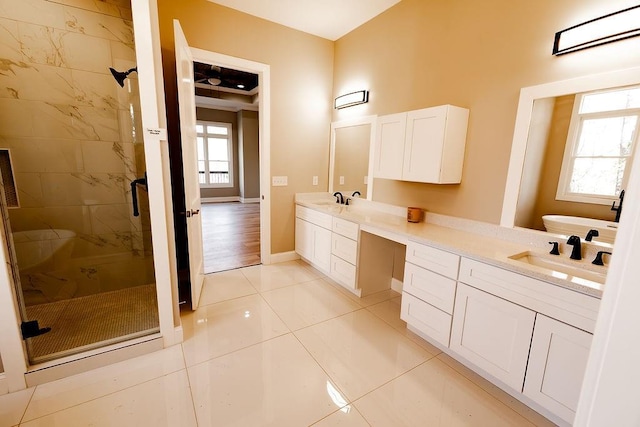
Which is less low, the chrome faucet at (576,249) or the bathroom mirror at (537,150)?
the bathroom mirror at (537,150)

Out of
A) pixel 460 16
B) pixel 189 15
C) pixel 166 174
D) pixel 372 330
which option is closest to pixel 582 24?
pixel 460 16

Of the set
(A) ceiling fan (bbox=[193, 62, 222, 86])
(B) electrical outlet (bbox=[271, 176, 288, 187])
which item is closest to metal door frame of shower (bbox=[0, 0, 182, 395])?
(B) electrical outlet (bbox=[271, 176, 288, 187])

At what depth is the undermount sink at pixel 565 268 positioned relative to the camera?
1515 mm

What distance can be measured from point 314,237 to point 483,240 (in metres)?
1.81

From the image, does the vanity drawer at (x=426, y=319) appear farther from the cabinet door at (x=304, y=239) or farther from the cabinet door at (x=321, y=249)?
the cabinet door at (x=304, y=239)

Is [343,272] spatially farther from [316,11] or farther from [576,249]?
[316,11]

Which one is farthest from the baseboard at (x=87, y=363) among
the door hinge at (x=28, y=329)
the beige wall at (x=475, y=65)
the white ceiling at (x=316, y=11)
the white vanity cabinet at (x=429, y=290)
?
the white ceiling at (x=316, y=11)

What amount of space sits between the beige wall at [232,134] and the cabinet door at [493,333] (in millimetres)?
7607

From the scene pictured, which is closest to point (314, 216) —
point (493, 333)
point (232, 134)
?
point (493, 333)

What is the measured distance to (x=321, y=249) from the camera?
3246 mm

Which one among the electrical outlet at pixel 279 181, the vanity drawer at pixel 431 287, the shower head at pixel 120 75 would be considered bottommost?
the vanity drawer at pixel 431 287

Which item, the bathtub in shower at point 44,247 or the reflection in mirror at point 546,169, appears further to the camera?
the bathtub in shower at point 44,247

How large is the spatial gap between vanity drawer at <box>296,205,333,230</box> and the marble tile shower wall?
1713 millimetres

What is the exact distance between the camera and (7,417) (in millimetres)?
1465
